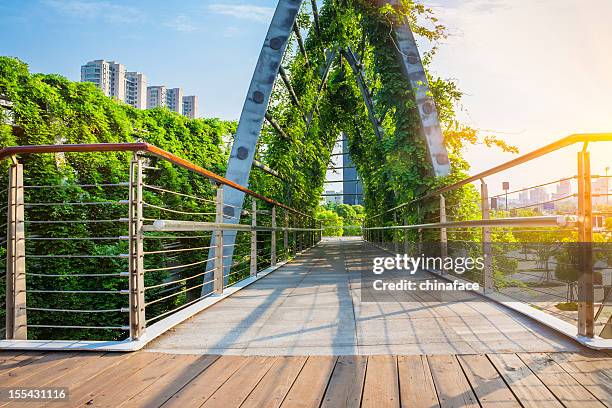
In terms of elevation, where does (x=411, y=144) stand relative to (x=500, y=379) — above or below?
above

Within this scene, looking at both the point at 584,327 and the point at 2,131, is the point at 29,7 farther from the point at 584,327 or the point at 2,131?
the point at 584,327

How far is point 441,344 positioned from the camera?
232 centimetres

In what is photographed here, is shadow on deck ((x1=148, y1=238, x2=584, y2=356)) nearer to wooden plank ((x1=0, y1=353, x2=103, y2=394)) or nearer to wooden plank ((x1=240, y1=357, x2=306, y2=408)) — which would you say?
wooden plank ((x1=240, y1=357, x2=306, y2=408))

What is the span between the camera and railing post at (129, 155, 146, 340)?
2.37 metres

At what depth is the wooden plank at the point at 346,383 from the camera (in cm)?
159

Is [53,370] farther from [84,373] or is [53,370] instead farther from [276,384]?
[276,384]

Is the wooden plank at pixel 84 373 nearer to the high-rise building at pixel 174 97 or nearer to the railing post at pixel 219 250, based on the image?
the railing post at pixel 219 250

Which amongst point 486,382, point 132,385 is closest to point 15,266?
point 132,385

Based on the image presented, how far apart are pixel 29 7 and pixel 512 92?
1846 centimetres

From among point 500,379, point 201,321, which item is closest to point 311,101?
point 201,321

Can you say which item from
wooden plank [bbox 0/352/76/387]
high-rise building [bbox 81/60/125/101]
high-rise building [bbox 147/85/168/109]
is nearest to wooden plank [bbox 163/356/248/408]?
wooden plank [bbox 0/352/76/387]

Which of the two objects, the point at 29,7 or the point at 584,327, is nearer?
the point at 584,327

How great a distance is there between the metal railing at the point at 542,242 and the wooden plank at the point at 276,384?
54.8 inches

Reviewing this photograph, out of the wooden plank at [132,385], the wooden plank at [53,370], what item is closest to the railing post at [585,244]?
the wooden plank at [132,385]
